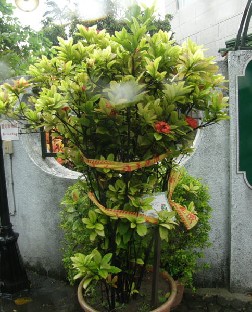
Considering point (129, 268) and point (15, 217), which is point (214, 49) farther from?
point (129, 268)

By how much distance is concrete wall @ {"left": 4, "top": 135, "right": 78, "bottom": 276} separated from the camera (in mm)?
4305

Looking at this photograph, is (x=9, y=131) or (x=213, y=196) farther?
(x=9, y=131)

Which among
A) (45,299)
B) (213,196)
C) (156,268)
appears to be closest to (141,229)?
(156,268)

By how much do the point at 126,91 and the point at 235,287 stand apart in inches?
108

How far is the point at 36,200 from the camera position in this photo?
4.42 m

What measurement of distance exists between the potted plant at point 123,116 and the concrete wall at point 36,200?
1617 mm

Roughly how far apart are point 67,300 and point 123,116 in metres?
2.58

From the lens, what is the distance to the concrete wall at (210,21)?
31.7 ft

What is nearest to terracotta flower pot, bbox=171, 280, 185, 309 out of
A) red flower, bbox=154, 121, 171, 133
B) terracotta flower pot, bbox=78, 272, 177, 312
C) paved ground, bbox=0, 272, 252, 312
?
paved ground, bbox=0, 272, 252, 312

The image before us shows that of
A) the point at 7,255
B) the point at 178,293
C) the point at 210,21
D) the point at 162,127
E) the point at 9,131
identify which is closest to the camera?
the point at 162,127

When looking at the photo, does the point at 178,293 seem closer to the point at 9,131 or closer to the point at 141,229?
the point at 141,229

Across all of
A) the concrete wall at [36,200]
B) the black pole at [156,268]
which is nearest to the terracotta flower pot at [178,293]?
the black pole at [156,268]

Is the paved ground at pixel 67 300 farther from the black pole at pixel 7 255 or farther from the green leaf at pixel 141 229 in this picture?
the green leaf at pixel 141 229

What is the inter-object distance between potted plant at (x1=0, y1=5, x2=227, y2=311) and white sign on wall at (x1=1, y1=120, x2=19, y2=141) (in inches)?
60.9
